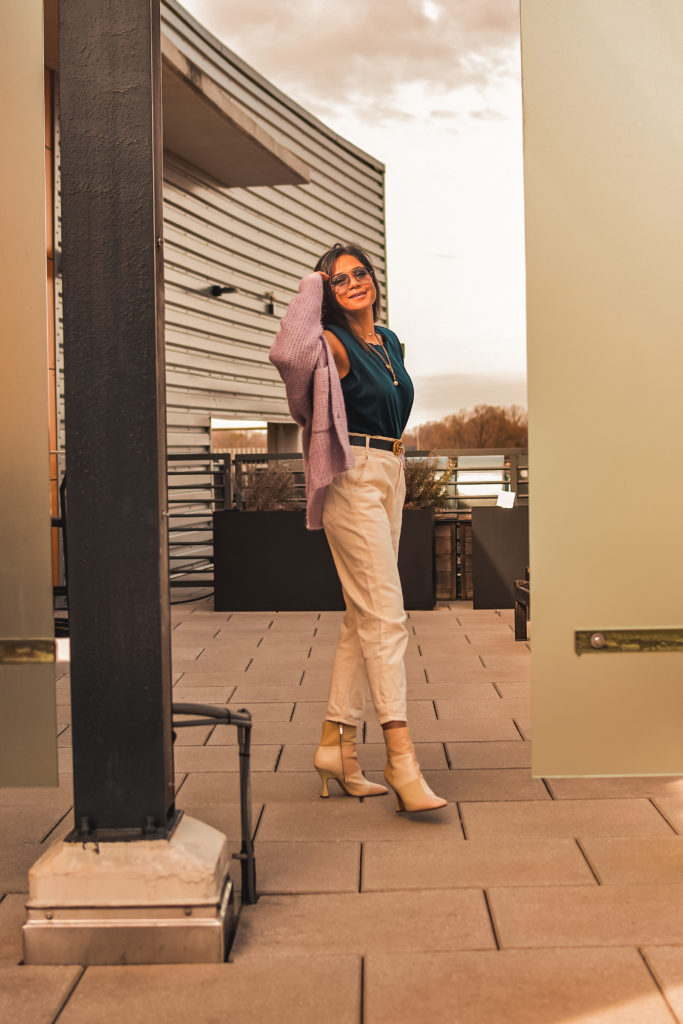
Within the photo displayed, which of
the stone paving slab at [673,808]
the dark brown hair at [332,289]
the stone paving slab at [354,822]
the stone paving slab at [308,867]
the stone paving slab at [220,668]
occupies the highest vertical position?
the dark brown hair at [332,289]

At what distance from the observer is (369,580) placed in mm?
3402

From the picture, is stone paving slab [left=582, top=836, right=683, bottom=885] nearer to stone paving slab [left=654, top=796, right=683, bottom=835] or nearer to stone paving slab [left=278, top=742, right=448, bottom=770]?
stone paving slab [left=654, top=796, right=683, bottom=835]

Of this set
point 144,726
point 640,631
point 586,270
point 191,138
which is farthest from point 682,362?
point 191,138

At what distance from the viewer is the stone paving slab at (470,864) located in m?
2.81

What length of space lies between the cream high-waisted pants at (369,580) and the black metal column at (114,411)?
1057 mm

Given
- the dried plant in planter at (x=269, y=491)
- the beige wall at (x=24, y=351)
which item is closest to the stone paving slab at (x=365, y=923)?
the beige wall at (x=24, y=351)

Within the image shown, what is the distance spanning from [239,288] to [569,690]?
12.1 m

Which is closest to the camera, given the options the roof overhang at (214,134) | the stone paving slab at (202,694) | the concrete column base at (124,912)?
the concrete column base at (124,912)

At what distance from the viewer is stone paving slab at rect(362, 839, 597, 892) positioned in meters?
2.81

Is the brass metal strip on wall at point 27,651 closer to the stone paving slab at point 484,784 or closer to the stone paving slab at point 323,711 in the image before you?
the stone paving slab at point 484,784

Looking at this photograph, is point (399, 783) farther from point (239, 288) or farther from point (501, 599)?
point (239, 288)

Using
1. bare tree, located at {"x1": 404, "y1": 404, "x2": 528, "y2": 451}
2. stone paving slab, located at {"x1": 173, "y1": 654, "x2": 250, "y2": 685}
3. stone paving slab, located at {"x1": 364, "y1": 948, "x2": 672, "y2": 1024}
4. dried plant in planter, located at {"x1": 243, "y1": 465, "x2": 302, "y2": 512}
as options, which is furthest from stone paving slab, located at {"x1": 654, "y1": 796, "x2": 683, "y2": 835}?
bare tree, located at {"x1": 404, "y1": 404, "x2": 528, "y2": 451}

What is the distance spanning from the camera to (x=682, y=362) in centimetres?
256

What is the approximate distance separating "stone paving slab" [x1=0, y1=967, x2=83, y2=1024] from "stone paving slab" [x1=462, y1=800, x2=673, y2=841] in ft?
4.44
